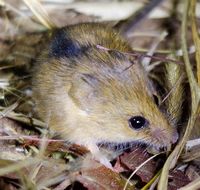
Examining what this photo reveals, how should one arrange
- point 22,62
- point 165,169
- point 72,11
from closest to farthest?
1. point 165,169
2. point 22,62
3. point 72,11

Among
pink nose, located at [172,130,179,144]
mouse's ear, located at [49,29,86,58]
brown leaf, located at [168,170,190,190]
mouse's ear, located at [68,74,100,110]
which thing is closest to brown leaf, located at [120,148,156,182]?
brown leaf, located at [168,170,190,190]

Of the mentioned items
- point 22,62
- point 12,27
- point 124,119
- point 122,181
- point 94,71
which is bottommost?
point 122,181

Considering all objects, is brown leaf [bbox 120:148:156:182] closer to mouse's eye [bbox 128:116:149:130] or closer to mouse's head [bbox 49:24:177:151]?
mouse's head [bbox 49:24:177:151]

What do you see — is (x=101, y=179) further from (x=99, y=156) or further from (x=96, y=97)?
(x=96, y=97)

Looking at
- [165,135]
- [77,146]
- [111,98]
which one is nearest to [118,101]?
[111,98]

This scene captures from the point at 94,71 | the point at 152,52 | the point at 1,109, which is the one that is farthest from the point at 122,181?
the point at 152,52

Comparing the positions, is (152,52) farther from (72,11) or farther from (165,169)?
(165,169)
